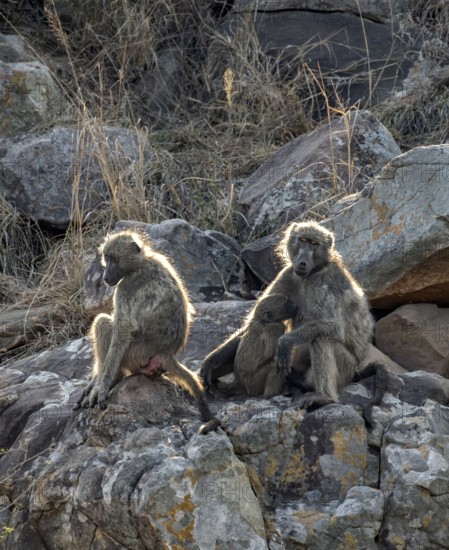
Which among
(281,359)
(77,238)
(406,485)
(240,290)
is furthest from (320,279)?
(77,238)

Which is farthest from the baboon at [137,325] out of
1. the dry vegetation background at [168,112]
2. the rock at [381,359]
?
the dry vegetation background at [168,112]

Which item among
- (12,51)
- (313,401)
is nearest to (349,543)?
(313,401)

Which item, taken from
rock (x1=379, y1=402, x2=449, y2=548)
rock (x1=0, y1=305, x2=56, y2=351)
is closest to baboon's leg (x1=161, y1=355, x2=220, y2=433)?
rock (x1=379, y1=402, x2=449, y2=548)

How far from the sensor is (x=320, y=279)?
239 inches

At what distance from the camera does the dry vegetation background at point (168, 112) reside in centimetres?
928

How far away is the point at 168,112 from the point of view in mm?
11391

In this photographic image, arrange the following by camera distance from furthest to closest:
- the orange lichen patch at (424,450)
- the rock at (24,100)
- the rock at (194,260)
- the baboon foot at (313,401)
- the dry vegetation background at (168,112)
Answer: the rock at (24,100)
the dry vegetation background at (168,112)
the rock at (194,260)
the baboon foot at (313,401)
the orange lichen patch at (424,450)

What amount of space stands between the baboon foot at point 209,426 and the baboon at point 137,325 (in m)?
0.28

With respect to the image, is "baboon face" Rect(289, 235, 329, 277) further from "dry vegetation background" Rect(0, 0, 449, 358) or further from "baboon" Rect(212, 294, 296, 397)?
"dry vegetation background" Rect(0, 0, 449, 358)

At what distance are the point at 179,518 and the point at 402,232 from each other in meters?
2.87

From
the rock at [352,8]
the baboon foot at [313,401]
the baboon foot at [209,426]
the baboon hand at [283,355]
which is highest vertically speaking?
the rock at [352,8]

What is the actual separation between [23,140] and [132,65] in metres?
1.94

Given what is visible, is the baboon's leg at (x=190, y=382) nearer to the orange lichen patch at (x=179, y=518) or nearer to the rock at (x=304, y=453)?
the rock at (x=304, y=453)

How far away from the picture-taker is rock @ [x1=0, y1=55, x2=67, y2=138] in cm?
1076
